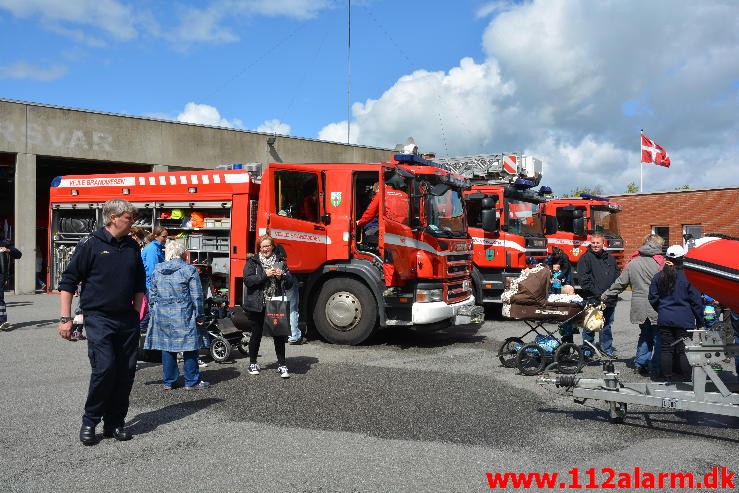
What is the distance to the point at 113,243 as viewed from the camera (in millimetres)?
4945

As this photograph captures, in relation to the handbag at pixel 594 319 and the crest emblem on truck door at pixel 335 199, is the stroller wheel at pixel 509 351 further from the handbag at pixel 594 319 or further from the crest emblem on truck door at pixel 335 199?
the crest emblem on truck door at pixel 335 199

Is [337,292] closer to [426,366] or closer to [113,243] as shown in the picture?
[426,366]

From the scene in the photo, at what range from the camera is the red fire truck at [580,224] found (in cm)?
1572

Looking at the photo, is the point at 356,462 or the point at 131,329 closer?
the point at 356,462

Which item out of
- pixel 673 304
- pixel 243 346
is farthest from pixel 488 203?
pixel 243 346

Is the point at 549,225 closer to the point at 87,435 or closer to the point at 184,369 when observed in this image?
the point at 184,369

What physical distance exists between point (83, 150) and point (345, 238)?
13.6m

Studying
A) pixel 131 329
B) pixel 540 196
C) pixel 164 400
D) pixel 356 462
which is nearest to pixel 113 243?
pixel 131 329

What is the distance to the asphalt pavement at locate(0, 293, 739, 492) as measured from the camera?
4.17 meters

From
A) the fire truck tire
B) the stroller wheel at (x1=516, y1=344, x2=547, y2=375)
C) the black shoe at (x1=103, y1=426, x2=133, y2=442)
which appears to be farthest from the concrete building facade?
the stroller wheel at (x1=516, y1=344, x2=547, y2=375)

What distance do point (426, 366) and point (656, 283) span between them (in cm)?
290

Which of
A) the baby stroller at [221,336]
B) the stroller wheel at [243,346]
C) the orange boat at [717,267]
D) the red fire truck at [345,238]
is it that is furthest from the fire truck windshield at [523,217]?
the orange boat at [717,267]

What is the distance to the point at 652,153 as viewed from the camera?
2519 centimetres

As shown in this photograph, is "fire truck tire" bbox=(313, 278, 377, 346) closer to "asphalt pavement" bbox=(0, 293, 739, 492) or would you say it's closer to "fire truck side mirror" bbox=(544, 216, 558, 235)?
"asphalt pavement" bbox=(0, 293, 739, 492)
